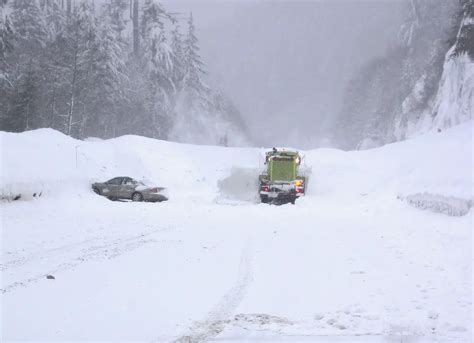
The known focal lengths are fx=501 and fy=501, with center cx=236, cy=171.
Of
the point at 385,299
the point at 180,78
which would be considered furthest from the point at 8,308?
the point at 180,78

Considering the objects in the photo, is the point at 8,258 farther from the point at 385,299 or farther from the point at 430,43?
the point at 430,43

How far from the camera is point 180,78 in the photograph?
7612 cm

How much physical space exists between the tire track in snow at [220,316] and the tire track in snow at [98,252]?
2693 millimetres

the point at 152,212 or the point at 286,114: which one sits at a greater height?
the point at 286,114

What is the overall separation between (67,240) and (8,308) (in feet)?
16.7

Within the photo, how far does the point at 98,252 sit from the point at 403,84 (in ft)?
258

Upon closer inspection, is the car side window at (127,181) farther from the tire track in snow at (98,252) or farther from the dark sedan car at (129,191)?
the tire track in snow at (98,252)

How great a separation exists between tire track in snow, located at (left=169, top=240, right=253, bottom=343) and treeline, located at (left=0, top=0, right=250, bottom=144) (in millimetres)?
37843

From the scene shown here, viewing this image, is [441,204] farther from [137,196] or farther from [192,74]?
[192,74]

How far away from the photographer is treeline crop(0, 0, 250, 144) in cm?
4418

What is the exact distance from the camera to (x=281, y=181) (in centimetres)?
2556

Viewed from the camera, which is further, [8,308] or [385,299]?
[385,299]

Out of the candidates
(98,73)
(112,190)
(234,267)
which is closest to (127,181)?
(112,190)

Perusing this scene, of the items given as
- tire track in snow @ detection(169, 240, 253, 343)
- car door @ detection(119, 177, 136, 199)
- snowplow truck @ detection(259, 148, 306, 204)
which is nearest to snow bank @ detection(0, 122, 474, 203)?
car door @ detection(119, 177, 136, 199)
